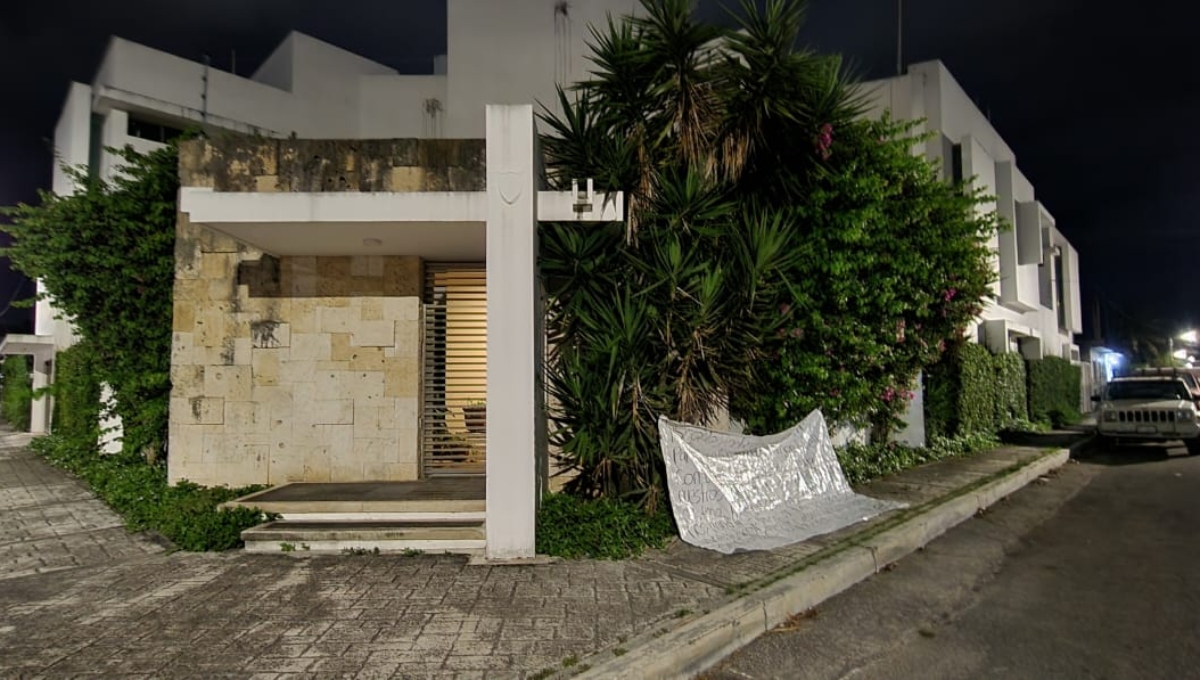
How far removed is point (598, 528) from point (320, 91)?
36684mm

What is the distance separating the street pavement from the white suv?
25.3 ft

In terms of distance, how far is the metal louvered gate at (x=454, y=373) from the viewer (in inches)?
310

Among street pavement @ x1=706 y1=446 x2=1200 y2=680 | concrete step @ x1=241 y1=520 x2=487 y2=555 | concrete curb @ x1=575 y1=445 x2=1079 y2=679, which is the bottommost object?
street pavement @ x1=706 y1=446 x2=1200 y2=680

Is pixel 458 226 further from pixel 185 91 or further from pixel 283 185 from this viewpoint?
pixel 185 91

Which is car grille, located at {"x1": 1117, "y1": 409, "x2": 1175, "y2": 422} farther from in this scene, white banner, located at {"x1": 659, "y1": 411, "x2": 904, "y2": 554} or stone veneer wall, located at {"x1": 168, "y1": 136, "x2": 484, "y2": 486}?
stone veneer wall, located at {"x1": 168, "y1": 136, "x2": 484, "y2": 486}

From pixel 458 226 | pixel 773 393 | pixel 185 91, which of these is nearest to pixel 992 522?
pixel 773 393

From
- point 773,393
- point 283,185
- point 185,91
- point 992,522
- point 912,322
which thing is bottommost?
point 992,522

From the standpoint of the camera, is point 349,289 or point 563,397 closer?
point 563,397

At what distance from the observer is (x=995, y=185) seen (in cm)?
1833

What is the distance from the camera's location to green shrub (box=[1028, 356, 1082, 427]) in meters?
19.1

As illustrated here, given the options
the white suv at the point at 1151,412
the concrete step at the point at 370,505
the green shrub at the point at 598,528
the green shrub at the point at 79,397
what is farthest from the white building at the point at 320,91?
the white suv at the point at 1151,412

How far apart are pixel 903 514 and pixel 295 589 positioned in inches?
231

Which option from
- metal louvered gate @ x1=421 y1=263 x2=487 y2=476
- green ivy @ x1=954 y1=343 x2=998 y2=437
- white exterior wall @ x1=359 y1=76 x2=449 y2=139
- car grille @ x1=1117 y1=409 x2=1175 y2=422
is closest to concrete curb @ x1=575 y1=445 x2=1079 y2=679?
metal louvered gate @ x1=421 y1=263 x2=487 y2=476

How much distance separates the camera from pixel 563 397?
6.53 meters
